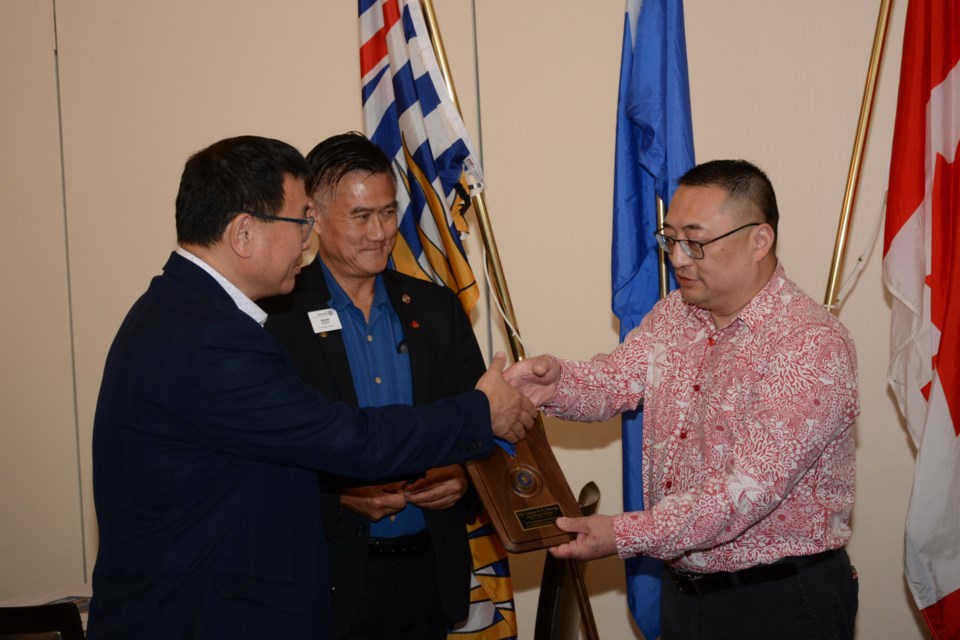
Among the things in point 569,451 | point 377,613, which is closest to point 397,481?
point 377,613

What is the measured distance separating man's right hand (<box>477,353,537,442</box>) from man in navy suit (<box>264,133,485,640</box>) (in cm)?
27

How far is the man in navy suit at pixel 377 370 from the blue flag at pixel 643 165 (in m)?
0.77

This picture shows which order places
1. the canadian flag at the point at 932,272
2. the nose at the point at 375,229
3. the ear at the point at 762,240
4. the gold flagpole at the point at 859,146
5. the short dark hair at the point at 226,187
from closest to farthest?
the short dark hair at the point at 226,187
the ear at the point at 762,240
the nose at the point at 375,229
the canadian flag at the point at 932,272
the gold flagpole at the point at 859,146

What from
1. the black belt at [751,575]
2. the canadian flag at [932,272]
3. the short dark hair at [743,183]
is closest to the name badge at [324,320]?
the short dark hair at [743,183]

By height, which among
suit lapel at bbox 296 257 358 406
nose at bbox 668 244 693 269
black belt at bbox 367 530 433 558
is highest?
nose at bbox 668 244 693 269

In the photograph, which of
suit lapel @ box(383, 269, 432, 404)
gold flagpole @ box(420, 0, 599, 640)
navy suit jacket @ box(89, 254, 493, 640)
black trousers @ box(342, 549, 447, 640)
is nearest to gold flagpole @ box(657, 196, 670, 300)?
gold flagpole @ box(420, 0, 599, 640)

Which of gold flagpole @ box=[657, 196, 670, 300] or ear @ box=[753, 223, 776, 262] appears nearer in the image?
ear @ box=[753, 223, 776, 262]

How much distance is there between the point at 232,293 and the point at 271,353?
0.17 metres

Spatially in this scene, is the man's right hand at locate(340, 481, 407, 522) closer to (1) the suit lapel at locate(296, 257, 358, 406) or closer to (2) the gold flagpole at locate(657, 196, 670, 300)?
(1) the suit lapel at locate(296, 257, 358, 406)

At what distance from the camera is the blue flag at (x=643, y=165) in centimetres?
311

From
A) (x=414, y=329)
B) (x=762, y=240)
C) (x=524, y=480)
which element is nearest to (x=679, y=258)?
(x=762, y=240)

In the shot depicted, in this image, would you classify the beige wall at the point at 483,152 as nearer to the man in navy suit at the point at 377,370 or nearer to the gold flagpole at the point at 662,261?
the gold flagpole at the point at 662,261

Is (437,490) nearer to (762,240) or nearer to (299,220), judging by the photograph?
(299,220)

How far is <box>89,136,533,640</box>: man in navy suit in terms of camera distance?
1.77 meters
